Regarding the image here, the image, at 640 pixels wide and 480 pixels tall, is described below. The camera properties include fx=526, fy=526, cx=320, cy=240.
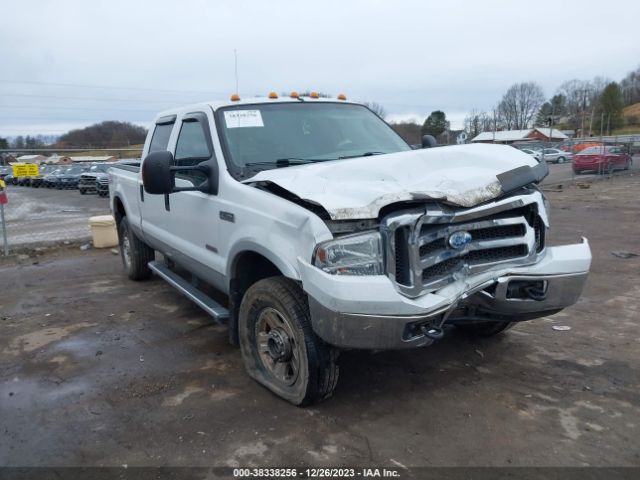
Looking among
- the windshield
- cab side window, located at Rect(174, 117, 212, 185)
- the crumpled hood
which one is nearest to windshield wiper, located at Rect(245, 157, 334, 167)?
the windshield

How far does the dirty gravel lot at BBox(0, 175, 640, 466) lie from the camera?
308 centimetres

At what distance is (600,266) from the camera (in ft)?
23.8

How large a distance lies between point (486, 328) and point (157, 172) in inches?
120

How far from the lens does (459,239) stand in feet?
10.6

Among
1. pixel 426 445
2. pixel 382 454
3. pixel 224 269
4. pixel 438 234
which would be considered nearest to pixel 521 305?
pixel 438 234

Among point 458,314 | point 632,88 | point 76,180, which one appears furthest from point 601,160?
point 632,88

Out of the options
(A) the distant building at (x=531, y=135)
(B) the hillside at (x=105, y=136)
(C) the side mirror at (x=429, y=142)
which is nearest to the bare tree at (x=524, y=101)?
(A) the distant building at (x=531, y=135)

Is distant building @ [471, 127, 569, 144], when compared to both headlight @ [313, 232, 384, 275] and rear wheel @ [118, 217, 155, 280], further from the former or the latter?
headlight @ [313, 232, 384, 275]

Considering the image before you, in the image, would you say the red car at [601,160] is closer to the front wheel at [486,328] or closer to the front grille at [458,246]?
the front wheel at [486,328]

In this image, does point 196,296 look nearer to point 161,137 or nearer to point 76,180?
point 161,137

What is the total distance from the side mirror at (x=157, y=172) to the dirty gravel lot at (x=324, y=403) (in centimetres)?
153

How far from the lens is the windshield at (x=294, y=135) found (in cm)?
420

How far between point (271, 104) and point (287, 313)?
6.94ft

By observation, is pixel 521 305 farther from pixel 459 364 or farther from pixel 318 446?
pixel 318 446
